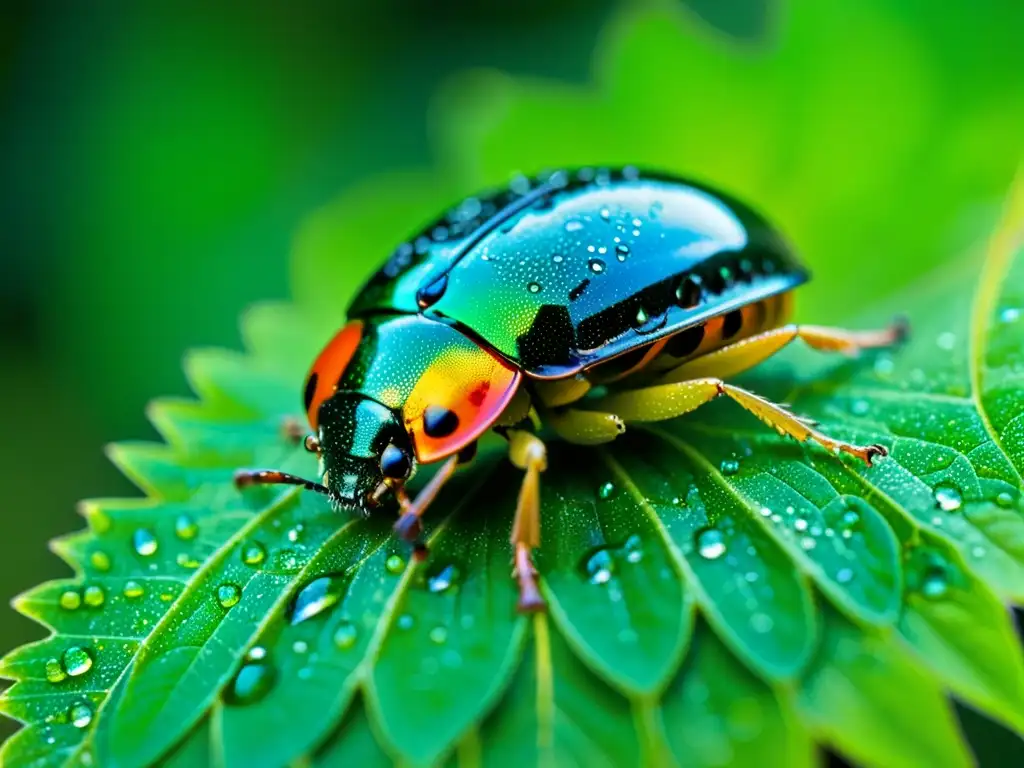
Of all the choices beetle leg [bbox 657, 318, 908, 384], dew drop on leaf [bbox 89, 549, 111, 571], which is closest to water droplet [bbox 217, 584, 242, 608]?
dew drop on leaf [bbox 89, 549, 111, 571]

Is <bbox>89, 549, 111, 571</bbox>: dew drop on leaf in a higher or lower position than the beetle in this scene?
lower

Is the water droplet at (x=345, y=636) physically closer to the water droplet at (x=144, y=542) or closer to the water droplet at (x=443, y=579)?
the water droplet at (x=443, y=579)

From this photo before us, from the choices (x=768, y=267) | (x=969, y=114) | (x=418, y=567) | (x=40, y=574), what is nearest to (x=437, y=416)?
(x=418, y=567)

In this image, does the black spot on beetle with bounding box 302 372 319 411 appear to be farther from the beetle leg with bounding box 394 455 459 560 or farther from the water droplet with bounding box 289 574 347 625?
the water droplet with bounding box 289 574 347 625

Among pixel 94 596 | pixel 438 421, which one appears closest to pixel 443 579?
pixel 438 421

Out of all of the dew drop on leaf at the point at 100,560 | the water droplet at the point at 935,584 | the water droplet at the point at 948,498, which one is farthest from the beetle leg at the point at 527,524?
the dew drop on leaf at the point at 100,560

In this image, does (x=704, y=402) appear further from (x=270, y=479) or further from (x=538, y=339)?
(x=270, y=479)

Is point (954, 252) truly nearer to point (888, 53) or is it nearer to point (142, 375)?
point (888, 53)
